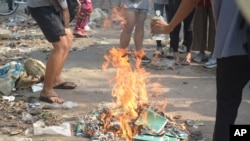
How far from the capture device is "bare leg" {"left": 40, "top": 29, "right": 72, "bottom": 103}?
5.45 m

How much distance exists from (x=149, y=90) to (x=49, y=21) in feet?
5.80

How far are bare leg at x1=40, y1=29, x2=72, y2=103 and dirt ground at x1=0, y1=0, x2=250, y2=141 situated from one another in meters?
0.29

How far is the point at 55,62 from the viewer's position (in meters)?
5.49

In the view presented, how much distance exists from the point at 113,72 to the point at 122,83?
1.87m

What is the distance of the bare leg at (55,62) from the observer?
5445 millimetres

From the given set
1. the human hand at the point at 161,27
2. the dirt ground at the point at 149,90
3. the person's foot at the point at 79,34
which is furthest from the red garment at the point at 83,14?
the human hand at the point at 161,27

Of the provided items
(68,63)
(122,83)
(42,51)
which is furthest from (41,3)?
(42,51)

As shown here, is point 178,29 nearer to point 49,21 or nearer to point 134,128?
point 49,21

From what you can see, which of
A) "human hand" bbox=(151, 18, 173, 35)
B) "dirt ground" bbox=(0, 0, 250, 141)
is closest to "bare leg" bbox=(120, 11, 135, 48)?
"dirt ground" bbox=(0, 0, 250, 141)

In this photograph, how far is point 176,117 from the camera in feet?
17.0

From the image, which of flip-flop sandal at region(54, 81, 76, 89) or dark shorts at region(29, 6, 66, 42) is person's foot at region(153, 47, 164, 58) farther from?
dark shorts at region(29, 6, 66, 42)

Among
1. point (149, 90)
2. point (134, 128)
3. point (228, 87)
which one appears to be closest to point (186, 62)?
point (149, 90)

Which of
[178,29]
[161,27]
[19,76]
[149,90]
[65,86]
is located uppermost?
[161,27]

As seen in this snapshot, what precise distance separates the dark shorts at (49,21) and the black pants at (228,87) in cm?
262
